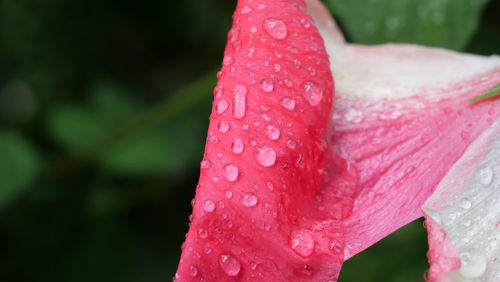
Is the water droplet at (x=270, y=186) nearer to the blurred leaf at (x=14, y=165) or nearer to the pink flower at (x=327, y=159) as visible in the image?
the pink flower at (x=327, y=159)

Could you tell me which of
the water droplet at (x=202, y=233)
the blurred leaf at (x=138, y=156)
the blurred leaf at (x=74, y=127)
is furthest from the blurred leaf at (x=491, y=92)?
the blurred leaf at (x=74, y=127)

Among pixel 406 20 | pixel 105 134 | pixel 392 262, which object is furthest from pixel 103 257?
pixel 406 20

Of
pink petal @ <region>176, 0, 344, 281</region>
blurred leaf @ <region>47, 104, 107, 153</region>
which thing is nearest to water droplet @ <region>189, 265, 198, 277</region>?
pink petal @ <region>176, 0, 344, 281</region>

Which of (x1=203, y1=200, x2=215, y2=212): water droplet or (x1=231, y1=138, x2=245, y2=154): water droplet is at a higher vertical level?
(x1=231, y1=138, x2=245, y2=154): water droplet

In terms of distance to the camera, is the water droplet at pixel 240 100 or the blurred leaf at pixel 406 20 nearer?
the water droplet at pixel 240 100

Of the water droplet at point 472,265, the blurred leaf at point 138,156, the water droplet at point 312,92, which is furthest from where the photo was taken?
the blurred leaf at point 138,156

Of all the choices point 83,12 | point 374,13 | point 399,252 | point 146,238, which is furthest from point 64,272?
point 374,13

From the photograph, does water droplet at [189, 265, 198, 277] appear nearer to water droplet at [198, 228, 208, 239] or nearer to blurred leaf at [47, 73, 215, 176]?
water droplet at [198, 228, 208, 239]

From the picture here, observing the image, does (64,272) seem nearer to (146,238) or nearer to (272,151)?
(146,238)
